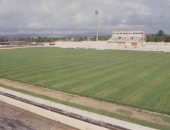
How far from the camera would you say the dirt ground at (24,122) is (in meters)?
9.78

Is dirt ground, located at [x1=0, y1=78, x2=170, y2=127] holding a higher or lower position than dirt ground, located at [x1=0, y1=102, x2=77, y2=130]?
lower

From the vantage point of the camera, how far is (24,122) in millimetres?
10281

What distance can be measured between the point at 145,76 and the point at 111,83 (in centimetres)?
456

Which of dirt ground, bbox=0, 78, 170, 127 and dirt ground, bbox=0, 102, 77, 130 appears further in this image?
dirt ground, bbox=0, 78, 170, 127

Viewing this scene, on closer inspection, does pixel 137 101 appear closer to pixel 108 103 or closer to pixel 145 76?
pixel 108 103

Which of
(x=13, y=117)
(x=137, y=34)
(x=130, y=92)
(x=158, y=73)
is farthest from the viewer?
(x=137, y=34)

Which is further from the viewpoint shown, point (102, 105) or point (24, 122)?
point (102, 105)

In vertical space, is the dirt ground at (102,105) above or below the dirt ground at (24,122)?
below

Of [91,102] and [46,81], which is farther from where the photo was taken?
[46,81]

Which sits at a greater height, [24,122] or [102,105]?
[24,122]

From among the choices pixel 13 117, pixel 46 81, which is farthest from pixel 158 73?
pixel 13 117

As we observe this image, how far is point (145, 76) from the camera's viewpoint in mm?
22750

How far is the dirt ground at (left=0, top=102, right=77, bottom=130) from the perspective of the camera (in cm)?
978

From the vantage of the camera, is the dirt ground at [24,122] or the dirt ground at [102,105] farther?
the dirt ground at [102,105]
